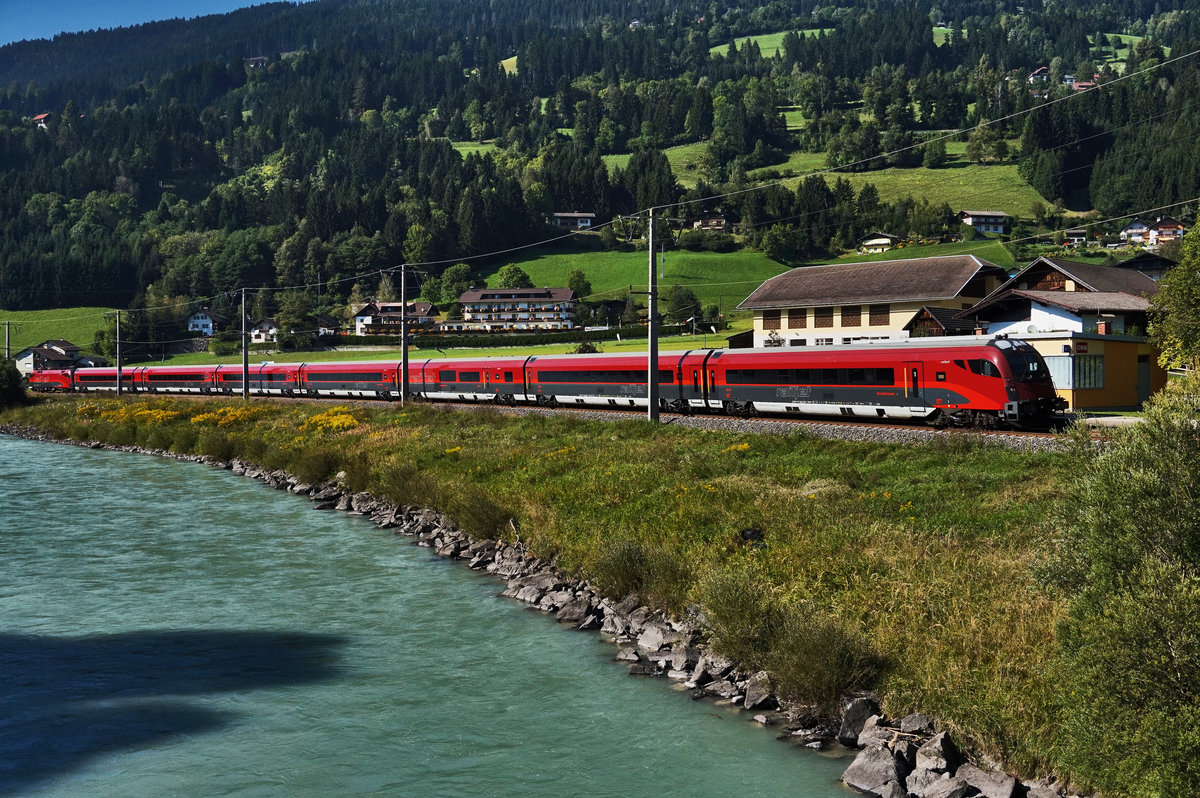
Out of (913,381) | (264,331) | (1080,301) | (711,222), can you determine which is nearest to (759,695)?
(913,381)

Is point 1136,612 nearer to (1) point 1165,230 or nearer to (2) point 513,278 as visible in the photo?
(2) point 513,278

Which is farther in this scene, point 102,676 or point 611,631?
point 611,631

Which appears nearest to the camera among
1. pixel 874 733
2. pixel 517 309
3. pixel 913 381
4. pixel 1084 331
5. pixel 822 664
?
pixel 874 733

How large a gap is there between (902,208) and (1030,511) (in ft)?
539

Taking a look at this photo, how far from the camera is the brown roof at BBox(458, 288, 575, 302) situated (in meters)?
150

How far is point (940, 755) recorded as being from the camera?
37.9 ft

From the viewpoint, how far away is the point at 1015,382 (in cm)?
3167

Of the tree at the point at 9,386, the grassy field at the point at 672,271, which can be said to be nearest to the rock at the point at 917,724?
the tree at the point at 9,386

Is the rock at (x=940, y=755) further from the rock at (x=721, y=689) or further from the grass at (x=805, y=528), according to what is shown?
the rock at (x=721, y=689)

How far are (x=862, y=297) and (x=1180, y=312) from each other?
2717cm

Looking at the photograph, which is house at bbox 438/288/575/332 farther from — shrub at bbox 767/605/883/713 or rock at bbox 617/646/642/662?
shrub at bbox 767/605/883/713

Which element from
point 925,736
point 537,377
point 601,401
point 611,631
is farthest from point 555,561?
point 537,377

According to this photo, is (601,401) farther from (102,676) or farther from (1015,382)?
(102,676)

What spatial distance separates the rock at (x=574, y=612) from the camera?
61.8 feet
